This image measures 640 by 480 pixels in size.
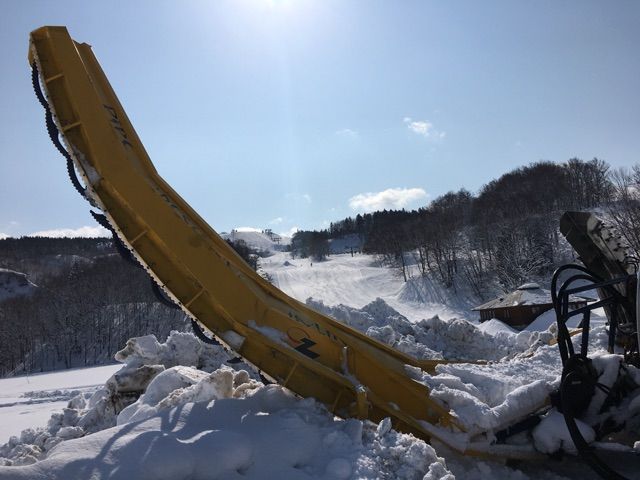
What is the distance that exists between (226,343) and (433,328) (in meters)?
8.64

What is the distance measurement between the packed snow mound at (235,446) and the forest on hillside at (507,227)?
31338mm

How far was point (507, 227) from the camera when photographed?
49.3m

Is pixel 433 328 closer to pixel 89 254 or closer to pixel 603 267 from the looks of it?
pixel 603 267

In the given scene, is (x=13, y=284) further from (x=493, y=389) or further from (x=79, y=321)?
(x=493, y=389)

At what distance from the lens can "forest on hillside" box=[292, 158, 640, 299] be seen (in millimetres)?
43875

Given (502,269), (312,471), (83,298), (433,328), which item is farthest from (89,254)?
(312,471)

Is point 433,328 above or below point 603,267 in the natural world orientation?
below

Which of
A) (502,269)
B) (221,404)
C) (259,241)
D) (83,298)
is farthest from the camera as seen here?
(259,241)

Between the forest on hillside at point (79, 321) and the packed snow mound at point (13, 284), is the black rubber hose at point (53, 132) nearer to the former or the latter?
the forest on hillside at point (79, 321)

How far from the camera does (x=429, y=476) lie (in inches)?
114

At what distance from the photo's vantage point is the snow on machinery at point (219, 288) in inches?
149

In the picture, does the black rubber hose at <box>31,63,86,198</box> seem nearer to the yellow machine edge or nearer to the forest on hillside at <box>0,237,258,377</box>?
the yellow machine edge

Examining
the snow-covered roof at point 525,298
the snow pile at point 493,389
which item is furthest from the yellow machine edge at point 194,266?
the snow-covered roof at point 525,298

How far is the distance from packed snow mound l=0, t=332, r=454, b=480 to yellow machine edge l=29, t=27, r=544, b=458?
1.12 ft
